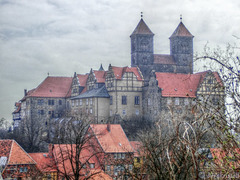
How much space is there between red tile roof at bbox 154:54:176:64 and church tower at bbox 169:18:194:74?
3.26 feet

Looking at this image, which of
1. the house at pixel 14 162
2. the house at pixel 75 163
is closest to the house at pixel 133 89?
the house at pixel 75 163

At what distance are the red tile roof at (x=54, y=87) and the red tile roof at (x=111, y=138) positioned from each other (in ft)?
89.2

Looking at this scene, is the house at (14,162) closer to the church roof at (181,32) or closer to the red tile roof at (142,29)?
the red tile roof at (142,29)

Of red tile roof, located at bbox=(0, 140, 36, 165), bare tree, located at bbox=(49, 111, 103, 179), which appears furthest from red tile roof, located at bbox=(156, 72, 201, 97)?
red tile roof, located at bbox=(0, 140, 36, 165)

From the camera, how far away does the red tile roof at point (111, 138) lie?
153 feet

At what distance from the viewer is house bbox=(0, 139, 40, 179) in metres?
41.7

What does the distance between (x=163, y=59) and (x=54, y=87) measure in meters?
18.9

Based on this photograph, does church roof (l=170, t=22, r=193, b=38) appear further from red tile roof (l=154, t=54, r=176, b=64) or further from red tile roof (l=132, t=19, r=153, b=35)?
red tile roof (l=132, t=19, r=153, b=35)

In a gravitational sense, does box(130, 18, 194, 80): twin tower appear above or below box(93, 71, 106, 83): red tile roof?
above

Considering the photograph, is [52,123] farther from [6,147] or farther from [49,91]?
[6,147]

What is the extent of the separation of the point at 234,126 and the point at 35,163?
37.8 meters

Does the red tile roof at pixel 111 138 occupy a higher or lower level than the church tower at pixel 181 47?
lower

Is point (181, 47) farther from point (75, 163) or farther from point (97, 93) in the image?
point (75, 163)

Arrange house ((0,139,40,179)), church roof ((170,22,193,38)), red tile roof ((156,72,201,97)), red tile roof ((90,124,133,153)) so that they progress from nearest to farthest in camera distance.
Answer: house ((0,139,40,179)), red tile roof ((90,124,133,153)), red tile roof ((156,72,201,97)), church roof ((170,22,193,38))
